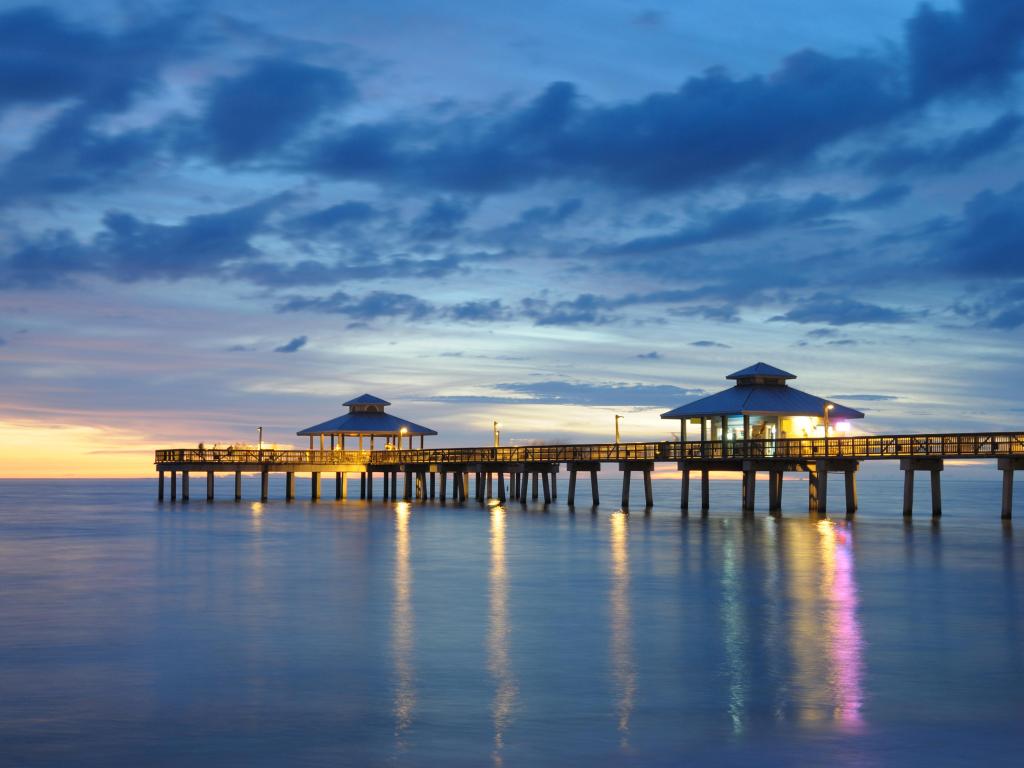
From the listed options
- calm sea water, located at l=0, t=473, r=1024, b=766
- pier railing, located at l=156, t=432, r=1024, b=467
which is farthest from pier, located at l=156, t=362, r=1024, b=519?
calm sea water, located at l=0, t=473, r=1024, b=766

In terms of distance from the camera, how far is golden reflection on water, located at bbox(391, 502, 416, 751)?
16.1 m

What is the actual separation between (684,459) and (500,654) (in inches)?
1812

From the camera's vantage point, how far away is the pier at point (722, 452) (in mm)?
56531

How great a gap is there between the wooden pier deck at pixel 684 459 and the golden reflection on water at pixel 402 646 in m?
24.1

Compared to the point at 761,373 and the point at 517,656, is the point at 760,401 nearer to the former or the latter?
the point at 761,373

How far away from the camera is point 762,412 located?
6475 cm

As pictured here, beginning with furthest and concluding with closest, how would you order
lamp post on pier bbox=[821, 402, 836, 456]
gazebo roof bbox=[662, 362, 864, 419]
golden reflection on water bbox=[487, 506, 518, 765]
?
1. gazebo roof bbox=[662, 362, 864, 419]
2. lamp post on pier bbox=[821, 402, 836, 456]
3. golden reflection on water bbox=[487, 506, 518, 765]

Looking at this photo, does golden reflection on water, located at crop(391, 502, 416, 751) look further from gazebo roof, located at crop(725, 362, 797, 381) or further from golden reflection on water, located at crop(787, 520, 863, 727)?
gazebo roof, located at crop(725, 362, 797, 381)

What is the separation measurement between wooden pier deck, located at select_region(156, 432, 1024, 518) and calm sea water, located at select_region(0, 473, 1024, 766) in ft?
35.6

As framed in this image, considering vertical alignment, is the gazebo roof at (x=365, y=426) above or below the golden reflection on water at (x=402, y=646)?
above

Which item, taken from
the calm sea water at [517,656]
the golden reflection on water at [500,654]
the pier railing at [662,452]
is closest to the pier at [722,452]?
the pier railing at [662,452]

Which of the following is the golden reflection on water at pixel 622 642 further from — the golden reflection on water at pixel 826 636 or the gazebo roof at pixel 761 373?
the gazebo roof at pixel 761 373

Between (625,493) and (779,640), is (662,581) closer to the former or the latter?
(779,640)

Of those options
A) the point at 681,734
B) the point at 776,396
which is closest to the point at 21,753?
the point at 681,734
